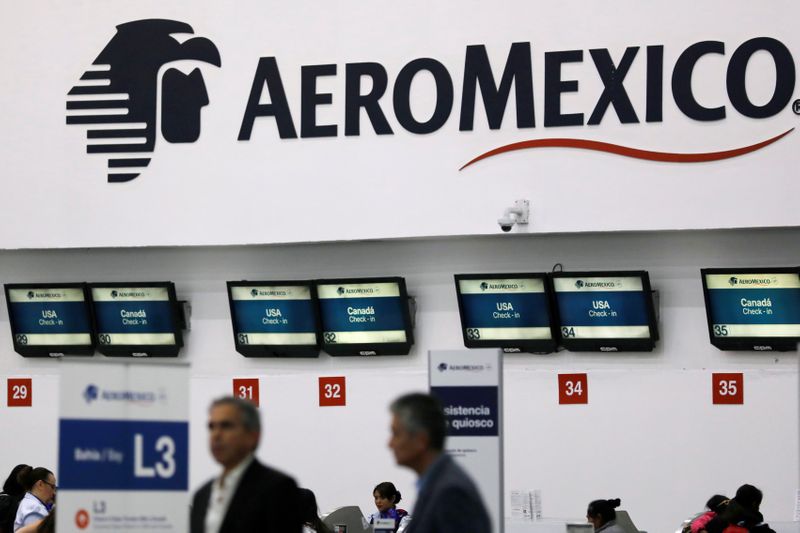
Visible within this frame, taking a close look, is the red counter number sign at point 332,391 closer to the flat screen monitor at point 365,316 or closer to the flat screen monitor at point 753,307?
the flat screen monitor at point 365,316

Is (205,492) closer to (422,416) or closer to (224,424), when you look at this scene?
(224,424)

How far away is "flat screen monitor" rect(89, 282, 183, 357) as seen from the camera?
10.8m

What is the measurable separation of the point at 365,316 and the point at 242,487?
20.7ft

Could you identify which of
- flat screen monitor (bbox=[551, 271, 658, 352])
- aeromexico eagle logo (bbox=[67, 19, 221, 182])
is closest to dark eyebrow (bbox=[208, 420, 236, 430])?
flat screen monitor (bbox=[551, 271, 658, 352])

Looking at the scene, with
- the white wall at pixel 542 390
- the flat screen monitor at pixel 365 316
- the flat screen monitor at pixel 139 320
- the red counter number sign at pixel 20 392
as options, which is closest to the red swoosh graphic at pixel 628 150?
the white wall at pixel 542 390

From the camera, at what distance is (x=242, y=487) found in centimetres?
408

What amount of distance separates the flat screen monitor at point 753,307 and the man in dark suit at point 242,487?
20.1 ft

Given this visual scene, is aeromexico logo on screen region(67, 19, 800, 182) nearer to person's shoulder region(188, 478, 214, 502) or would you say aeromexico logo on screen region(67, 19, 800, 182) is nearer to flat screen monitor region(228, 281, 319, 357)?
flat screen monitor region(228, 281, 319, 357)

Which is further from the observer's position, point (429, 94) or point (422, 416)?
point (429, 94)

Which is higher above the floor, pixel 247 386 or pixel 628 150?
pixel 628 150

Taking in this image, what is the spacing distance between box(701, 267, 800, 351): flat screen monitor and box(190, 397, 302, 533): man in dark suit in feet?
20.1

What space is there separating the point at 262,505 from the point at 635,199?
631 centimetres

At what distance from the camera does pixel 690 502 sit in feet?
32.2

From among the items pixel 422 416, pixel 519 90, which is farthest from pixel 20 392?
pixel 422 416
